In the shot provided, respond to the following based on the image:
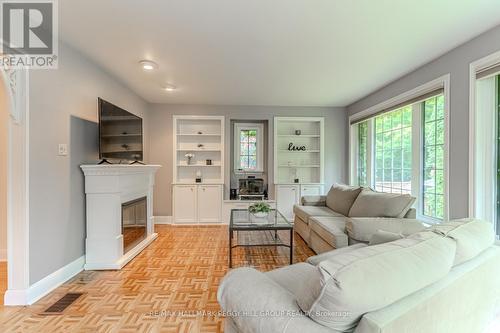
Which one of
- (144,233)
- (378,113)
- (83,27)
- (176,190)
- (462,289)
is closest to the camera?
(462,289)

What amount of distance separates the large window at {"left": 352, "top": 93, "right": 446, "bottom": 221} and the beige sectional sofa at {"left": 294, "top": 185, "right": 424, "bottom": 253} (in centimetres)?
59

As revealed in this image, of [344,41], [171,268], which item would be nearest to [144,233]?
[171,268]

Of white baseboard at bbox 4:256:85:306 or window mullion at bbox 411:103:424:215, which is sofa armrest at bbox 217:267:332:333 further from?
window mullion at bbox 411:103:424:215

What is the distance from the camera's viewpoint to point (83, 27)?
7.41 feet

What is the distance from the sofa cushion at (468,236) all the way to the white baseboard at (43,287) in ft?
10.1

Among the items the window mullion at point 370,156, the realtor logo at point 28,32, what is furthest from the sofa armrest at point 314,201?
the realtor logo at point 28,32

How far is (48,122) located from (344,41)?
298cm

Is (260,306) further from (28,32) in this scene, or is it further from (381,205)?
(28,32)

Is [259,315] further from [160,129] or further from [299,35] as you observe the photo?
[160,129]

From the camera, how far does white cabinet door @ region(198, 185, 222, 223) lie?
16.5 feet

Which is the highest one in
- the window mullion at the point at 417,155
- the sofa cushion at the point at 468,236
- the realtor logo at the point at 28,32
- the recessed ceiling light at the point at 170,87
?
the recessed ceiling light at the point at 170,87

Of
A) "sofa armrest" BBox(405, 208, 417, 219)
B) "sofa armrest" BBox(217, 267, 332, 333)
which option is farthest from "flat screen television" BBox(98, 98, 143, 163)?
"sofa armrest" BBox(405, 208, 417, 219)

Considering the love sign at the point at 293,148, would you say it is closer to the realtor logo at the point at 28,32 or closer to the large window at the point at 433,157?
the large window at the point at 433,157

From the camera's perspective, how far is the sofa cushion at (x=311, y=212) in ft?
11.8
